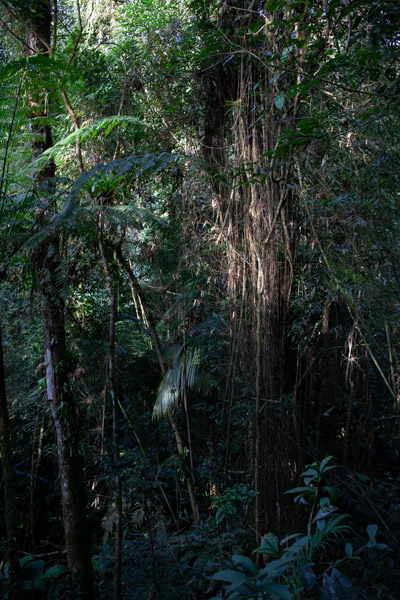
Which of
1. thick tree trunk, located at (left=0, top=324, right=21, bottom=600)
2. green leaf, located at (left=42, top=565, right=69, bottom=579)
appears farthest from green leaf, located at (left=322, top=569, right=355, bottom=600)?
green leaf, located at (left=42, top=565, right=69, bottom=579)

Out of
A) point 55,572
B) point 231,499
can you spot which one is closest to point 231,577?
point 231,499

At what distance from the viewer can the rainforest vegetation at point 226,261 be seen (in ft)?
7.86

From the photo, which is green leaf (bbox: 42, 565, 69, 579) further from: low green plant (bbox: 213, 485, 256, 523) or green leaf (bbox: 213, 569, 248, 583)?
green leaf (bbox: 213, 569, 248, 583)

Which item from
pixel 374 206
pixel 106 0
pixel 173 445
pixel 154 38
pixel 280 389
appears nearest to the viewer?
pixel 374 206

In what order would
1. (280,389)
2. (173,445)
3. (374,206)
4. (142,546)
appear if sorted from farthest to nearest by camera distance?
(173,445) < (142,546) < (280,389) < (374,206)

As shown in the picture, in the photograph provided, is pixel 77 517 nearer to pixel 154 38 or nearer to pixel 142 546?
pixel 142 546

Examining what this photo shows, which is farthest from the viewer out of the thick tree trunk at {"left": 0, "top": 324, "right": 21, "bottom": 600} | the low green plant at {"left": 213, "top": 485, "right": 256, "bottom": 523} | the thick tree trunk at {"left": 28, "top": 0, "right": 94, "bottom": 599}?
the thick tree trunk at {"left": 28, "top": 0, "right": 94, "bottom": 599}

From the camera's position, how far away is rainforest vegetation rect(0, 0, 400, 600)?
2.40 metres

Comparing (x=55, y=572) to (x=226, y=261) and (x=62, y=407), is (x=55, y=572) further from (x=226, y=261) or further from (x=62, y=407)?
(x=226, y=261)

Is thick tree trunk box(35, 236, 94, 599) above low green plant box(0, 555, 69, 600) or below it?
above

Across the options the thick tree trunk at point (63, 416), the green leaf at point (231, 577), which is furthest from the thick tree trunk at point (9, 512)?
the green leaf at point (231, 577)

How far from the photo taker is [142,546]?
3.46 meters

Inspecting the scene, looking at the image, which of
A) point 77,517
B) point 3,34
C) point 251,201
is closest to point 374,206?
point 251,201

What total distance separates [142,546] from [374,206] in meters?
3.08
